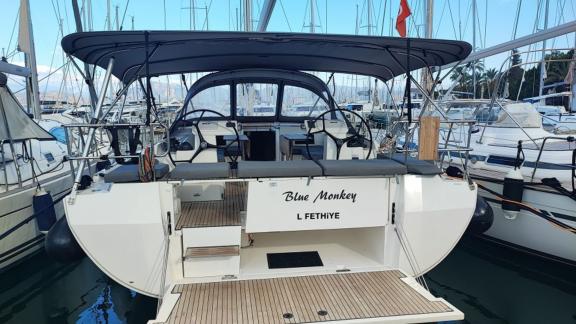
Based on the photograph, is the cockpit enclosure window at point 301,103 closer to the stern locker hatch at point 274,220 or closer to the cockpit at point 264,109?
the cockpit at point 264,109

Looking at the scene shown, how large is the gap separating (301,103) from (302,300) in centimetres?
372

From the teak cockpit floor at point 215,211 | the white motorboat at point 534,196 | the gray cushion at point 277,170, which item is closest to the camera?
the gray cushion at point 277,170

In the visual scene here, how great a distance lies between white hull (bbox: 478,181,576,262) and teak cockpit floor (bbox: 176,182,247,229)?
3.61 m

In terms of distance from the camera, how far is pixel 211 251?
3.24 m

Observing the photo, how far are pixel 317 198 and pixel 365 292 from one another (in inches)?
32.7

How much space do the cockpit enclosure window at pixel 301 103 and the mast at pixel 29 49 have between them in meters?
4.17

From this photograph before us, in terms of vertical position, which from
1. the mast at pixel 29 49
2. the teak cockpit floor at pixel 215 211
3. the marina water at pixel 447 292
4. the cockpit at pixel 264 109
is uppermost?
the mast at pixel 29 49

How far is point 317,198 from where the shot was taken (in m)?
3.30

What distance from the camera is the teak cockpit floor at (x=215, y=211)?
3.38 metres

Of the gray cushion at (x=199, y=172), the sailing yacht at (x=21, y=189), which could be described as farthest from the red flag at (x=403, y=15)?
the sailing yacht at (x=21, y=189)

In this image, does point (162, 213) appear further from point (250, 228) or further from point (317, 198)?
point (317, 198)

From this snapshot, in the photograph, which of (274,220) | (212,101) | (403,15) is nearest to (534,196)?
(403,15)

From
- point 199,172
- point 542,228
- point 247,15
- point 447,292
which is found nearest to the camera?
point 199,172

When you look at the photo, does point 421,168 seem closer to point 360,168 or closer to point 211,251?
point 360,168
